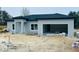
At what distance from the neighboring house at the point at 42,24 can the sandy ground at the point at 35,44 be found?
0.35 ft

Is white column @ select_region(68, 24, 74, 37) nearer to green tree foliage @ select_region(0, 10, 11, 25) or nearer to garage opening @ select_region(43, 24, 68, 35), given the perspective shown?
garage opening @ select_region(43, 24, 68, 35)

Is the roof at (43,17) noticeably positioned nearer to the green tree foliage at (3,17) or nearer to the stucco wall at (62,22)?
the stucco wall at (62,22)

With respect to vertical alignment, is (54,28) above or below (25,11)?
below

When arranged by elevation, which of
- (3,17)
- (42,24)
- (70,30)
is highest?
(3,17)

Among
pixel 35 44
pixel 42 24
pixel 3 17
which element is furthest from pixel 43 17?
pixel 3 17

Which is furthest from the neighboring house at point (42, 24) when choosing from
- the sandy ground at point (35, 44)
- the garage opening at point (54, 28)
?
the sandy ground at point (35, 44)

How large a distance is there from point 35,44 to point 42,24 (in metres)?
0.38

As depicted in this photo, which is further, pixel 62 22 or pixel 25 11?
pixel 25 11

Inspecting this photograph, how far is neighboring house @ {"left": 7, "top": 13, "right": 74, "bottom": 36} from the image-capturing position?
4887 millimetres

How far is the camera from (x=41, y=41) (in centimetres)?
498

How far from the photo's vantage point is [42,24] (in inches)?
195

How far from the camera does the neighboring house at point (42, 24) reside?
489cm

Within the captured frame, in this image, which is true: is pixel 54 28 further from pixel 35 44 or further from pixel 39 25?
pixel 35 44

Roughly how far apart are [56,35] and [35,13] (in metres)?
0.54
